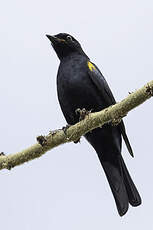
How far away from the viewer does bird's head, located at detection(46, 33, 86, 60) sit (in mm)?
7518

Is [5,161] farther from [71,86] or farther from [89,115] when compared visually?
[71,86]

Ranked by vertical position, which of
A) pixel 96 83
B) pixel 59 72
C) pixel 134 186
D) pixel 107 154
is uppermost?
pixel 59 72

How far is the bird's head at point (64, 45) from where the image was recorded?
7.52 m

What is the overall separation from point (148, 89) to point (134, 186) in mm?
2759

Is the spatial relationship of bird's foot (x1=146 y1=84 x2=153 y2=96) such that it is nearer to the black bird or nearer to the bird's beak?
the black bird

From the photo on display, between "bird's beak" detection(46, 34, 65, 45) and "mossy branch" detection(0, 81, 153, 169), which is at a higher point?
"bird's beak" detection(46, 34, 65, 45)

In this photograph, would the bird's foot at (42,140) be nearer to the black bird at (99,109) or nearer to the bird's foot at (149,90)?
the bird's foot at (149,90)

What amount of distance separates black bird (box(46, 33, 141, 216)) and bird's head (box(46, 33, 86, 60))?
52cm

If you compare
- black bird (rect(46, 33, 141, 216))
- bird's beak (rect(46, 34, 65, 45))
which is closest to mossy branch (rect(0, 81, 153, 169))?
black bird (rect(46, 33, 141, 216))

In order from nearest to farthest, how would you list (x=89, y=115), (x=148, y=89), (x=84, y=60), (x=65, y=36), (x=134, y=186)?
(x=148, y=89)
(x=89, y=115)
(x=134, y=186)
(x=84, y=60)
(x=65, y=36)

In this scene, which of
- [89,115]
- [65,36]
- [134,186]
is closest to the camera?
[89,115]

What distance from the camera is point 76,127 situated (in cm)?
497

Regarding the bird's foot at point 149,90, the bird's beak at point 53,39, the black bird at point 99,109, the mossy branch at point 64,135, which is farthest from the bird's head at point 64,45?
the bird's foot at point 149,90

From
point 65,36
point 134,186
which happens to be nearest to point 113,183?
point 134,186
